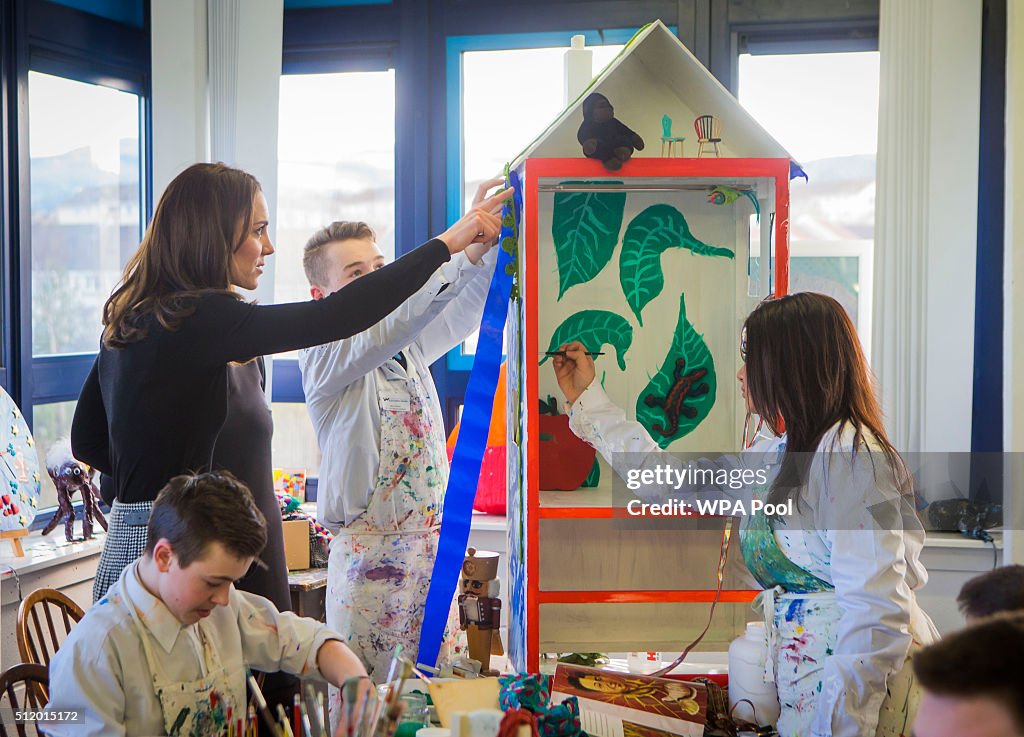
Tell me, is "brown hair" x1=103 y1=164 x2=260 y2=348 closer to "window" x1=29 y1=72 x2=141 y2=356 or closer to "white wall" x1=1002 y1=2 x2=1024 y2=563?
"window" x1=29 y1=72 x2=141 y2=356

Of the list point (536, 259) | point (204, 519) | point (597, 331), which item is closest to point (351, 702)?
point (204, 519)

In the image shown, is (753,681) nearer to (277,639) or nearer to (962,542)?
(277,639)

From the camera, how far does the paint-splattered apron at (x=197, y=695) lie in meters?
1.37

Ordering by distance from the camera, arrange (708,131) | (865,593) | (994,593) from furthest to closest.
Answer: (708,131) → (865,593) → (994,593)

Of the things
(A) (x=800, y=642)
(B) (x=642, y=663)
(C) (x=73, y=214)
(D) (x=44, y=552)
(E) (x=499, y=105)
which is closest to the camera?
(A) (x=800, y=642)

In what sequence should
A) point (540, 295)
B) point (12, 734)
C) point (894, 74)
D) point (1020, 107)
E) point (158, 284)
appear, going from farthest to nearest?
1. point (894, 74)
2. point (1020, 107)
3. point (12, 734)
4. point (540, 295)
5. point (158, 284)

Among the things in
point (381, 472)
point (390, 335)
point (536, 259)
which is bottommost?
point (381, 472)

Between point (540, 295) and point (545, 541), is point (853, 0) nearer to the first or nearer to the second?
point (540, 295)

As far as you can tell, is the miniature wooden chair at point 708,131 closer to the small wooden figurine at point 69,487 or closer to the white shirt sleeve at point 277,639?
the white shirt sleeve at point 277,639

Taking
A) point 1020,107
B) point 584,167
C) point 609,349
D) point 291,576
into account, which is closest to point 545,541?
point 609,349

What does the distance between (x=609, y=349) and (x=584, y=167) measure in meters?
0.49

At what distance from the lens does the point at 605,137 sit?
1724 mm

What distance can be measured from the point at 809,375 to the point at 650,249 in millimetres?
648

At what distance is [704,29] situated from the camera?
132 inches
